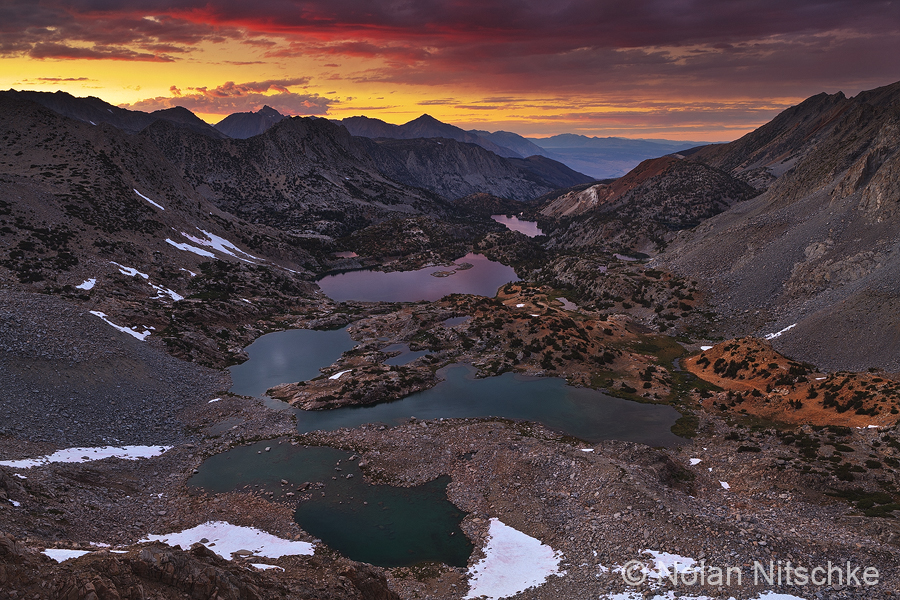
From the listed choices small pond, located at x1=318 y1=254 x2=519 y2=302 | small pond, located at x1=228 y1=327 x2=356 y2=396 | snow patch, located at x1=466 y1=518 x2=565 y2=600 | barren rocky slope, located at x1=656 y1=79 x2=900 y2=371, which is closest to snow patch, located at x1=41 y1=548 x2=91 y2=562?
snow patch, located at x1=466 y1=518 x2=565 y2=600

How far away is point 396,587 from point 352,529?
9.59m

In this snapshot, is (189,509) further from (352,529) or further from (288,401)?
(288,401)

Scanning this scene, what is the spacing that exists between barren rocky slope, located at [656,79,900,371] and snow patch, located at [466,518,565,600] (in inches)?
2202

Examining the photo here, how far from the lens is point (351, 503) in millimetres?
47625

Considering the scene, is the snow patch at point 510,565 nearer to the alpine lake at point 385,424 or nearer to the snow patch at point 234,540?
the alpine lake at point 385,424

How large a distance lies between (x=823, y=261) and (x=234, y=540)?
10416cm

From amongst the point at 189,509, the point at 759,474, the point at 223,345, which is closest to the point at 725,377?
the point at 759,474

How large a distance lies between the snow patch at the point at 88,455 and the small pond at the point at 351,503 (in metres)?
6.07

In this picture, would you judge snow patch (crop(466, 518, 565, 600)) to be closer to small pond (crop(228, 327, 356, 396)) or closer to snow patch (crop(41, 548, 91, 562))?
snow patch (crop(41, 548, 91, 562))

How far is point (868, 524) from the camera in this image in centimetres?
3562

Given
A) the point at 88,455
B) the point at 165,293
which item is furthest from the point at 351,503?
the point at 165,293

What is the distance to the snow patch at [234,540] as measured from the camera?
37.4 m

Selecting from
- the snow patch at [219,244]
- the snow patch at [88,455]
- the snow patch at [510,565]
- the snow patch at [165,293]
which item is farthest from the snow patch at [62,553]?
the snow patch at [219,244]

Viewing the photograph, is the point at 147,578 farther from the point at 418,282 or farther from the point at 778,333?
the point at 418,282
